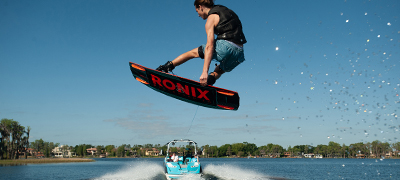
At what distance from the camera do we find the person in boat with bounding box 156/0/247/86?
3.84m

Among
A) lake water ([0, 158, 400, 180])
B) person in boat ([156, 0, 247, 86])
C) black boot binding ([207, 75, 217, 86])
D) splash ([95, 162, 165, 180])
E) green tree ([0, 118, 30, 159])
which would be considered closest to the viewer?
person in boat ([156, 0, 247, 86])

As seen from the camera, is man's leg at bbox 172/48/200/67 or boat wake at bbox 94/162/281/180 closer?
man's leg at bbox 172/48/200/67

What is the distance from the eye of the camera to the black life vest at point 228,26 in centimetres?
395

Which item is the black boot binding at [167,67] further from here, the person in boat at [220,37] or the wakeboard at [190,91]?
the person in boat at [220,37]

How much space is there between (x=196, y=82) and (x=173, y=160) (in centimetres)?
2234

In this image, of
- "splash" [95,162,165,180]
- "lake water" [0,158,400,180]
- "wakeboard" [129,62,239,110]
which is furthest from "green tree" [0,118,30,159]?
"wakeboard" [129,62,239,110]

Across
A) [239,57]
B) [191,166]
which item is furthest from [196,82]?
[191,166]

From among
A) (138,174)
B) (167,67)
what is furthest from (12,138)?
(167,67)

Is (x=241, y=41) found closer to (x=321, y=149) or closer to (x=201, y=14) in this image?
(x=201, y=14)

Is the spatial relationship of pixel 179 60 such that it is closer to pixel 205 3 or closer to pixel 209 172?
pixel 205 3

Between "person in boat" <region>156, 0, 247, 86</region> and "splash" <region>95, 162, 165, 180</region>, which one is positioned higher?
"person in boat" <region>156, 0, 247, 86</region>

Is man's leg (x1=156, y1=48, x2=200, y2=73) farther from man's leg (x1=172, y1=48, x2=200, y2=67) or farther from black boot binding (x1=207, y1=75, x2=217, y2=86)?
black boot binding (x1=207, y1=75, x2=217, y2=86)

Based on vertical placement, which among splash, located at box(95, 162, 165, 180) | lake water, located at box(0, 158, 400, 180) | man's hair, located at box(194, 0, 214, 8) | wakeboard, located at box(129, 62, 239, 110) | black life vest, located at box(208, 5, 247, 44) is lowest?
lake water, located at box(0, 158, 400, 180)

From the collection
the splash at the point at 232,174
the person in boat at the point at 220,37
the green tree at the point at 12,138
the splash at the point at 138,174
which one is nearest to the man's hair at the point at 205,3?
the person in boat at the point at 220,37
